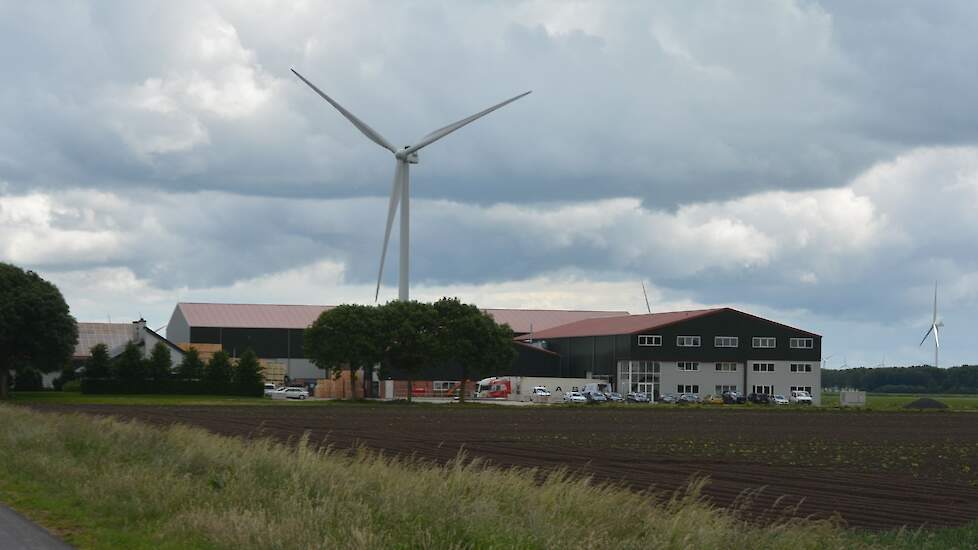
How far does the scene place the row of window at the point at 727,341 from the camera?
146875 mm

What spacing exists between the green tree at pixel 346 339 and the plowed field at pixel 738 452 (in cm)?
4048

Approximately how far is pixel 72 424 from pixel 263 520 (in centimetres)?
2588

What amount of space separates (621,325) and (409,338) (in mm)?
37829

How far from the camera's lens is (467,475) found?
23.2m

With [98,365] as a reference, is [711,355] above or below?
above

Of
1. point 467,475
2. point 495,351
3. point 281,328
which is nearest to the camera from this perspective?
point 467,475

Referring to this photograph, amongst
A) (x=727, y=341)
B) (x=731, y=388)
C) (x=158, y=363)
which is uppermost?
(x=727, y=341)

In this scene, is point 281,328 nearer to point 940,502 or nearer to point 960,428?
point 960,428

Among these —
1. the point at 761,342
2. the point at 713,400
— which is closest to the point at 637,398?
the point at 713,400

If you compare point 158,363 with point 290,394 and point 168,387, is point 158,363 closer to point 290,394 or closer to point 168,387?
point 168,387

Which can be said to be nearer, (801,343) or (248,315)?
(801,343)

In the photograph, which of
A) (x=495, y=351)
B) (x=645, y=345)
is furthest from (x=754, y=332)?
(x=495, y=351)

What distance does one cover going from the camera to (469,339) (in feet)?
427

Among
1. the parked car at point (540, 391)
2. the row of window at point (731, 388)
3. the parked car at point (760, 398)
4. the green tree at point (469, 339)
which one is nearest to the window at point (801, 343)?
the row of window at point (731, 388)
